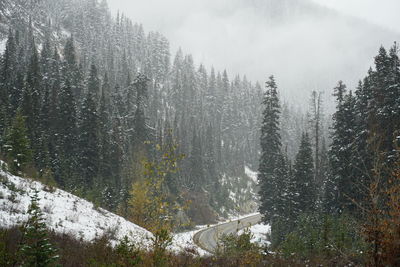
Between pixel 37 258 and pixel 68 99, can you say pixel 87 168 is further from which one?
pixel 37 258

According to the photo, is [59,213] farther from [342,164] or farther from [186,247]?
[342,164]

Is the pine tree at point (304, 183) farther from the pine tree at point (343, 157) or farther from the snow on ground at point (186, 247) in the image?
the snow on ground at point (186, 247)

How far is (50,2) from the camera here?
11388 centimetres

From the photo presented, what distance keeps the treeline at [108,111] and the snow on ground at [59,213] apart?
3.55m

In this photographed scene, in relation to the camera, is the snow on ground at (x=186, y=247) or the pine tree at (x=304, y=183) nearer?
the snow on ground at (x=186, y=247)

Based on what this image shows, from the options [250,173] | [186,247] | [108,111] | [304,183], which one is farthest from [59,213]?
[250,173]

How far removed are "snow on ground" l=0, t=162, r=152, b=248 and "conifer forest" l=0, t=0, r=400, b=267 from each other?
0.09m

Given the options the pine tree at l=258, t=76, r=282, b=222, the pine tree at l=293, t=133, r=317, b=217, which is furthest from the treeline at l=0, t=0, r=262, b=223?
the pine tree at l=293, t=133, r=317, b=217

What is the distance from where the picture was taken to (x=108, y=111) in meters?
55.7

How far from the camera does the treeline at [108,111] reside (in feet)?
119

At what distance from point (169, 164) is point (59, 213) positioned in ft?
29.0

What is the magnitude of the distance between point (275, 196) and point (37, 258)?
35.8 metres

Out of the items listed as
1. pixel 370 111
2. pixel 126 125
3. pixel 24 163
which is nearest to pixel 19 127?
pixel 24 163

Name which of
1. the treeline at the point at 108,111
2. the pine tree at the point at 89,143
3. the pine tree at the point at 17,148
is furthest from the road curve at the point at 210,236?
the pine tree at the point at 89,143
